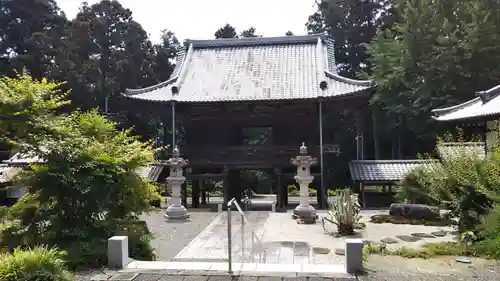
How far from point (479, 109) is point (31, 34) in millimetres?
30952

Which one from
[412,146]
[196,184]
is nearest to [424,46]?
[412,146]

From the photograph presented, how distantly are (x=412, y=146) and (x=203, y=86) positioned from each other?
55.4 feet

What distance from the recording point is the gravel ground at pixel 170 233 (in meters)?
7.94

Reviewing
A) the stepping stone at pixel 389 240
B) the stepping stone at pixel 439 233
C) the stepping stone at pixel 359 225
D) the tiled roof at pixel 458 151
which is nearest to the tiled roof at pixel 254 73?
the tiled roof at pixel 458 151

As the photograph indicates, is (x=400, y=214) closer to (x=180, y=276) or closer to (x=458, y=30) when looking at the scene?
(x=180, y=276)

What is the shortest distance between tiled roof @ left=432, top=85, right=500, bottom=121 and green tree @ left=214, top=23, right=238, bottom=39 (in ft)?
92.0

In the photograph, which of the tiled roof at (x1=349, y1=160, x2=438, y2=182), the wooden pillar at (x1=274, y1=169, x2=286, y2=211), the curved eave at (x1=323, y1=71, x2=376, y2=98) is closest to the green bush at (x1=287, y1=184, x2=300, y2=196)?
the wooden pillar at (x1=274, y1=169, x2=286, y2=211)

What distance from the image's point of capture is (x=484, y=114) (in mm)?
12625

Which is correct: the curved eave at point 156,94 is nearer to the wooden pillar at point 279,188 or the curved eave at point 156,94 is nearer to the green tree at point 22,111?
the wooden pillar at point 279,188

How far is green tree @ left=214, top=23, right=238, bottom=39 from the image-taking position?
40938 mm

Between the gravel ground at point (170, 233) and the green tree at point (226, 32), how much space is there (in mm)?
29560

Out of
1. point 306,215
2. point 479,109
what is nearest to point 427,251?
point 306,215

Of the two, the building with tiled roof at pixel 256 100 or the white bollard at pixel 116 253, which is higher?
the building with tiled roof at pixel 256 100

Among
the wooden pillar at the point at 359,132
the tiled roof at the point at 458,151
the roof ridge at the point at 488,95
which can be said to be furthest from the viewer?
the wooden pillar at the point at 359,132
